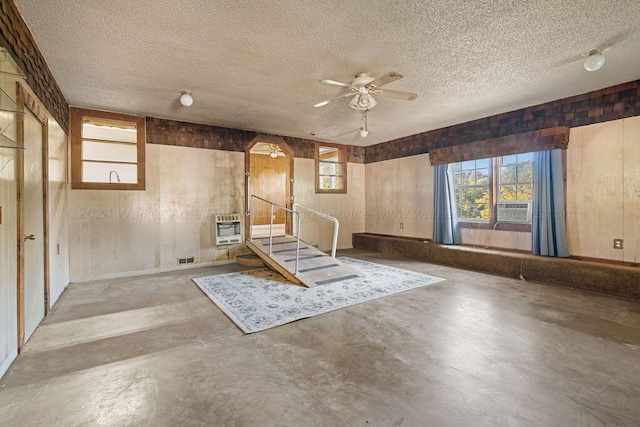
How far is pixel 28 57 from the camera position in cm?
269

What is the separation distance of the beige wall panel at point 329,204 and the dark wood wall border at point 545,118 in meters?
1.73

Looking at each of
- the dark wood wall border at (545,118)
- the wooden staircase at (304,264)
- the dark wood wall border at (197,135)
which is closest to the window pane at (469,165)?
the dark wood wall border at (545,118)

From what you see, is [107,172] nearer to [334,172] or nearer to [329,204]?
[329,204]

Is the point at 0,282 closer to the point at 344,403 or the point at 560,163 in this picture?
the point at 344,403

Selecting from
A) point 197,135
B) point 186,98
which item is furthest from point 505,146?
point 197,135

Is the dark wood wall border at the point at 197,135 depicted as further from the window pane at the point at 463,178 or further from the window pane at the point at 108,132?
the window pane at the point at 463,178

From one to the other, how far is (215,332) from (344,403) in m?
1.56

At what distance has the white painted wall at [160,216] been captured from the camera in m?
4.81

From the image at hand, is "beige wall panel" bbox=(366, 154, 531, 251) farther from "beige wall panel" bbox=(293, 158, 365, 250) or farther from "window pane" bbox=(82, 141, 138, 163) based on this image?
"window pane" bbox=(82, 141, 138, 163)

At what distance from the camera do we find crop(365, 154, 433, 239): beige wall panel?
6.66m

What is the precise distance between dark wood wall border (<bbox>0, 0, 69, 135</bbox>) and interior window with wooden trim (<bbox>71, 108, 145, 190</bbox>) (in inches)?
30.2

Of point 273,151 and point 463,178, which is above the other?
point 273,151

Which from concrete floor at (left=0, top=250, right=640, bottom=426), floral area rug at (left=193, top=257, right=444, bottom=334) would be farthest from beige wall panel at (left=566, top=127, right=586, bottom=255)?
floral area rug at (left=193, top=257, right=444, bottom=334)

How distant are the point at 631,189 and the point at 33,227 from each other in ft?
23.7
